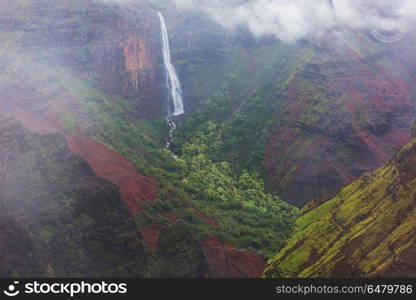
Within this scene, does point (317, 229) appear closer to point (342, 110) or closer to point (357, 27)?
point (342, 110)

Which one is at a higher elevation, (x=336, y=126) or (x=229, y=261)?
(x=336, y=126)

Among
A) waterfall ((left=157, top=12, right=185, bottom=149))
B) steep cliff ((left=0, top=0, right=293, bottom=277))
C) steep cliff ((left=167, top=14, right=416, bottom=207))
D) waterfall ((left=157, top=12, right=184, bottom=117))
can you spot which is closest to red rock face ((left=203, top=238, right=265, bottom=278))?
steep cliff ((left=0, top=0, right=293, bottom=277))

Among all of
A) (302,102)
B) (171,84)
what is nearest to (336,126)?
(302,102)

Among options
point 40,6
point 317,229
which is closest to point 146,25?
point 40,6

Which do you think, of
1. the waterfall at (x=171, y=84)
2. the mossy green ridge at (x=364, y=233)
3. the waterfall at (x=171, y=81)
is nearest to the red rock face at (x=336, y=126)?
the mossy green ridge at (x=364, y=233)

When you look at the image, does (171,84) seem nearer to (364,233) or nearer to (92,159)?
(92,159)

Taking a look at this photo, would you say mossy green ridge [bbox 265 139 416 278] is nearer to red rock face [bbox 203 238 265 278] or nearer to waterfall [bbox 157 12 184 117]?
red rock face [bbox 203 238 265 278]

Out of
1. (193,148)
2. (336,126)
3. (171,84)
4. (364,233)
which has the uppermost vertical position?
(171,84)

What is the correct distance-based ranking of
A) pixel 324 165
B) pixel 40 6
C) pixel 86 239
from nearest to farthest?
pixel 86 239 → pixel 324 165 → pixel 40 6
